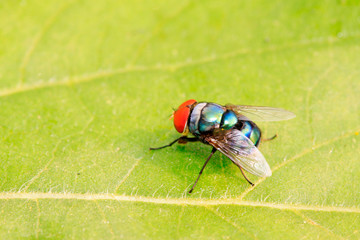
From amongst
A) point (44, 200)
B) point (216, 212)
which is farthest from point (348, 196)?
point (44, 200)

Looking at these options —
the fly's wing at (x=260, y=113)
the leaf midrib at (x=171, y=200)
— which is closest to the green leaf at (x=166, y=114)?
the leaf midrib at (x=171, y=200)

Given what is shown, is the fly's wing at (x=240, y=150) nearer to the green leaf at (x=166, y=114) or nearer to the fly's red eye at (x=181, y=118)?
the green leaf at (x=166, y=114)

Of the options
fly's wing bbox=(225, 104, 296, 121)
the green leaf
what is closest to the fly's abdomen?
fly's wing bbox=(225, 104, 296, 121)

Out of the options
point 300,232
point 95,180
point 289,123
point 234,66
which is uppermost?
point 234,66

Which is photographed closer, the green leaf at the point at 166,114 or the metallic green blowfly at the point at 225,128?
the green leaf at the point at 166,114

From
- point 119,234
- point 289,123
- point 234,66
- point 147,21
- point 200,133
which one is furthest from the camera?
point 147,21

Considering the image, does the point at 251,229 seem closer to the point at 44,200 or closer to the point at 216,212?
the point at 216,212
